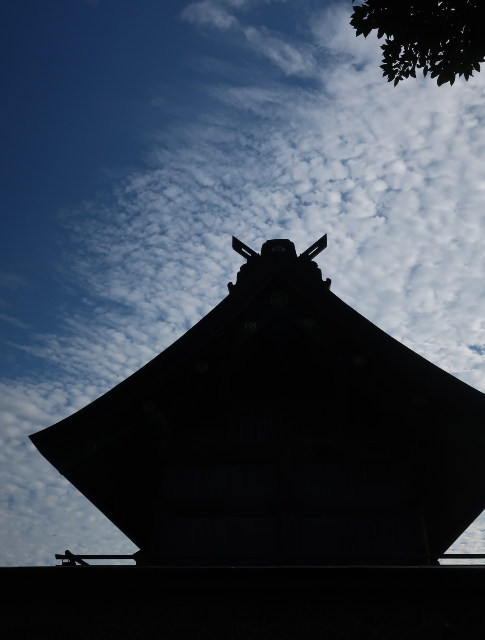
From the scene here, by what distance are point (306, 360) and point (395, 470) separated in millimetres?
1951

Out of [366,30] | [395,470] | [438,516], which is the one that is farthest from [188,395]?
[366,30]

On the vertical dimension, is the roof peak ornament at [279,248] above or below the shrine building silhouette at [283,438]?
above

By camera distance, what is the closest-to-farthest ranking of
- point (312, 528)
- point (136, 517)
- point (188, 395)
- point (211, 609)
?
point (211, 609), point (312, 528), point (188, 395), point (136, 517)

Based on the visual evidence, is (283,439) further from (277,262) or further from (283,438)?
(277,262)

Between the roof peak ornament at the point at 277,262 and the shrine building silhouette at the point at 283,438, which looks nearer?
the shrine building silhouette at the point at 283,438

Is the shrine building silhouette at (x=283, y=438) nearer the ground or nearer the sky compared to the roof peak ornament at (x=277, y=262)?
nearer the ground

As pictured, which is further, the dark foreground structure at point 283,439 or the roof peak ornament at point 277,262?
the roof peak ornament at point 277,262

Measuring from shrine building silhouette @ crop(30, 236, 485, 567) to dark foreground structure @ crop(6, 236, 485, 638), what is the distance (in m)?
0.02

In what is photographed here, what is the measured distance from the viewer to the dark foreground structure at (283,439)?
6.94 metres

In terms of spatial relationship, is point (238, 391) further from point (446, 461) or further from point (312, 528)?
point (446, 461)

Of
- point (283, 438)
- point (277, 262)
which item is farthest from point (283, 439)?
point (277, 262)

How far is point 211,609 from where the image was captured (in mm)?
4859

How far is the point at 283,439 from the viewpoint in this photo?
25.0 feet

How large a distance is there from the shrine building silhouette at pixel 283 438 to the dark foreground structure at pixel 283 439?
0.7 inches
